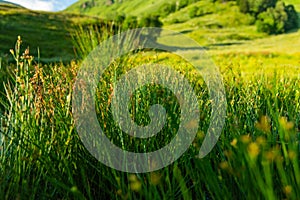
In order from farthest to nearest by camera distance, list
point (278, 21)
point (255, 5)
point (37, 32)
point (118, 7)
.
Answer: point (118, 7) < point (255, 5) < point (278, 21) < point (37, 32)

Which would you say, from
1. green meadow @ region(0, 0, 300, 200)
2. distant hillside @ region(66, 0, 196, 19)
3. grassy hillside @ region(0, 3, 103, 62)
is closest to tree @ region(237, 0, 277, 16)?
grassy hillside @ region(0, 3, 103, 62)

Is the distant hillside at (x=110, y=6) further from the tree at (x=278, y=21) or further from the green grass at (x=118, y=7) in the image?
the tree at (x=278, y=21)

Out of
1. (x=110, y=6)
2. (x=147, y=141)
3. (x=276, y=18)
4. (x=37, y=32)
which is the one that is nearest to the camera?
(x=147, y=141)

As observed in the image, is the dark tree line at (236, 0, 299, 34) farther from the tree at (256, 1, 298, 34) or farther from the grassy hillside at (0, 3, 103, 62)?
the grassy hillside at (0, 3, 103, 62)

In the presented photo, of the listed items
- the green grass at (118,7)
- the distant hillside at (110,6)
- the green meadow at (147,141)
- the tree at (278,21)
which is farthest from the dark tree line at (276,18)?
the distant hillside at (110,6)

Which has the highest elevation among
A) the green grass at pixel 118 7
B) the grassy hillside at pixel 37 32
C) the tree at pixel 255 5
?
the green grass at pixel 118 7

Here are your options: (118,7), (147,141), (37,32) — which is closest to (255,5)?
(37,32)

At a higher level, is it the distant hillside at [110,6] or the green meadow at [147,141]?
the distant hillside at [110,6]

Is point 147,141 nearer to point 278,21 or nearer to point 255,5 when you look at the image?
point 278,21

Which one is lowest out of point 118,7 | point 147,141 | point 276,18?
point 147,141

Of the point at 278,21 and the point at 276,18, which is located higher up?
the point at 276,18

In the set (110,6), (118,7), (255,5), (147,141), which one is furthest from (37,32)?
(110,6)

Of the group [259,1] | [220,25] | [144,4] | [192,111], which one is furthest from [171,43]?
[144,4]

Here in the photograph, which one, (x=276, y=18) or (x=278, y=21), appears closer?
(x=278, y=21)
